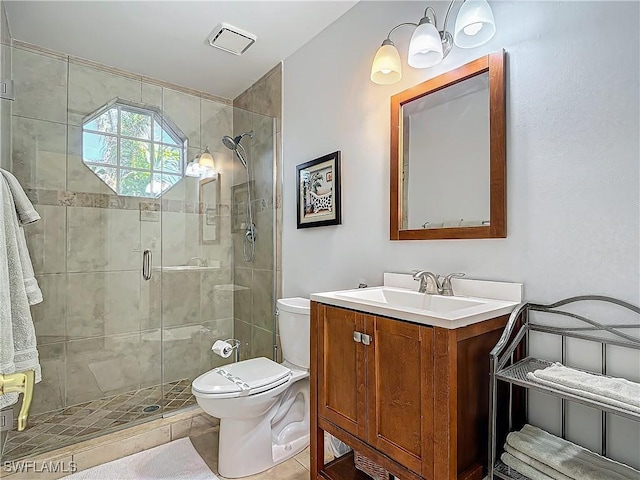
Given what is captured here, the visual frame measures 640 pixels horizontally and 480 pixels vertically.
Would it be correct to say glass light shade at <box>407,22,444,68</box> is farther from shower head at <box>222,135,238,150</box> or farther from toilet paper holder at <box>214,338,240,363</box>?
toilet paper holder at <box>214,338,240,363</box>

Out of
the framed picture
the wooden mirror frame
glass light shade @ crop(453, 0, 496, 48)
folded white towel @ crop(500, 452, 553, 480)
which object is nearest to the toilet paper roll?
the framed picture

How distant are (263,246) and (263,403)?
4.02 feet

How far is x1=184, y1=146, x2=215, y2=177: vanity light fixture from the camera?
2689mm

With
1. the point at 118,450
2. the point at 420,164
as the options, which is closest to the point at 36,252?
the point at 118,450

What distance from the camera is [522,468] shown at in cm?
106

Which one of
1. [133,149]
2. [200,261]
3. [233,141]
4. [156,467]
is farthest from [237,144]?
[156,467]

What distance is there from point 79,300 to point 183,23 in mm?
1902

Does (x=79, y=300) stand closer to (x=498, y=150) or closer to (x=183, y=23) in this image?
(x=183, y=23)

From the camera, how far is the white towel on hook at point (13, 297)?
1451 millimetres

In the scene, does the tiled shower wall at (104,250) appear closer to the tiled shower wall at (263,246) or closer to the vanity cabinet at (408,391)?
the tiled shower wall at (263,246)

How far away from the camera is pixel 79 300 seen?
2457 millimetres

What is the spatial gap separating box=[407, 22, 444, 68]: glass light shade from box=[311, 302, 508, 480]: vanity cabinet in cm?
106

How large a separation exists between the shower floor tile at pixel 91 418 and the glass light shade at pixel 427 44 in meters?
2.34

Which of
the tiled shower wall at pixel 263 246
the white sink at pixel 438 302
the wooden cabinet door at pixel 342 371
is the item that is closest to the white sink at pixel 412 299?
the white sink at pixel 438 302
